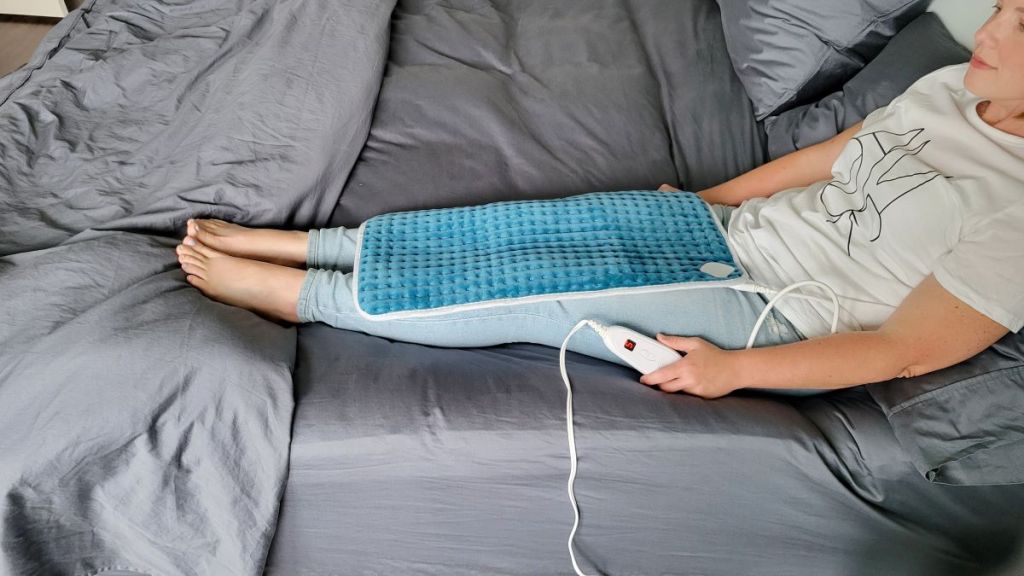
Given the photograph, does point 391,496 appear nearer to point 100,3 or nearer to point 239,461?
point 239,461

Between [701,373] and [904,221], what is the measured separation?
32 centimetres

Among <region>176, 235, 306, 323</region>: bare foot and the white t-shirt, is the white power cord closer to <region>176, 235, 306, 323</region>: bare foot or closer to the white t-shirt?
the white t-shirt

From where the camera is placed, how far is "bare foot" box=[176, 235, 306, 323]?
956 mm

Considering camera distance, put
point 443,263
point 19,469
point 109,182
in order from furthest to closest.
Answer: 1. point 109,182
2. point 443,263
3. point 19,469

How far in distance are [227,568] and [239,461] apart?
15 cm

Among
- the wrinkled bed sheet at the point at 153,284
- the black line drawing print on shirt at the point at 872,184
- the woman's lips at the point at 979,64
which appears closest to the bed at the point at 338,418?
the wrinkled bed sheet at the point at 153,284

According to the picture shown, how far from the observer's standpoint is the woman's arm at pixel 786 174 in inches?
42.0

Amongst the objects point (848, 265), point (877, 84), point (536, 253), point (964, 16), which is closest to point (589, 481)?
point (536, 253)

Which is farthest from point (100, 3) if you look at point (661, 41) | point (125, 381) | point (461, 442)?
point (461, 442)

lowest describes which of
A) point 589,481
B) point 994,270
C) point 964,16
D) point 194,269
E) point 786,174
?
point 589,481

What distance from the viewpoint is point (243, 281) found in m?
0.97

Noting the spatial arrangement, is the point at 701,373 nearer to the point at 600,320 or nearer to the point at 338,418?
the point at 600,320

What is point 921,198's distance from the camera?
83cm

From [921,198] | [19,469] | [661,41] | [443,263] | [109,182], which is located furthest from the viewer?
[661,41]
